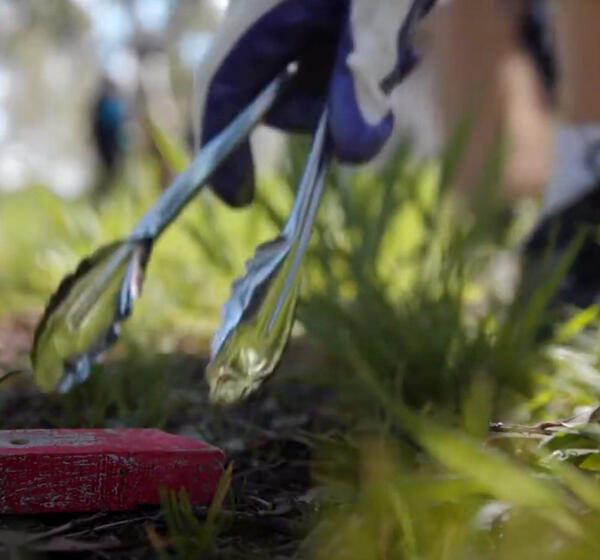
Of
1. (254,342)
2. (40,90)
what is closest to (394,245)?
(254,342)

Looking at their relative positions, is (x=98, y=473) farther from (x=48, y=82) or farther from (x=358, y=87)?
(x=48, y=82)

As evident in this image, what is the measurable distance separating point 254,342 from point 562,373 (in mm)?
612

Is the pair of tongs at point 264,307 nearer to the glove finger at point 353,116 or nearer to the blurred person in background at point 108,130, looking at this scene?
the glove finger at point 353,116

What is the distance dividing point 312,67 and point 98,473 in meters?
0.55

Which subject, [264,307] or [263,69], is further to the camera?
[263,69]

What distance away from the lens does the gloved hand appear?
122 centimetres

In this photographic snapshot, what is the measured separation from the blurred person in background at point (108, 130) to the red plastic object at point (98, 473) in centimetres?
853

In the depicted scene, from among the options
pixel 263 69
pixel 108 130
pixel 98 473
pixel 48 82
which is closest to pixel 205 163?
pixel 263 69

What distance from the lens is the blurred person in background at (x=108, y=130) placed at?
393 inches

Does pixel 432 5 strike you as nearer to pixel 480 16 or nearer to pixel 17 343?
pixel 17 343

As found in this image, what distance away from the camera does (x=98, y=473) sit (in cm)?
112

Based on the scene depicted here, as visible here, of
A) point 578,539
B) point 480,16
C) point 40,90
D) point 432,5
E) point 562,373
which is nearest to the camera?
point 578,539

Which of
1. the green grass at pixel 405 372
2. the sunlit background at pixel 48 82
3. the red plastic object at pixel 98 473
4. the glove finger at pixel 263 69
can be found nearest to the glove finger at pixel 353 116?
the glove finger at pixel 263 69

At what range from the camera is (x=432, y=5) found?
1.35 metres
